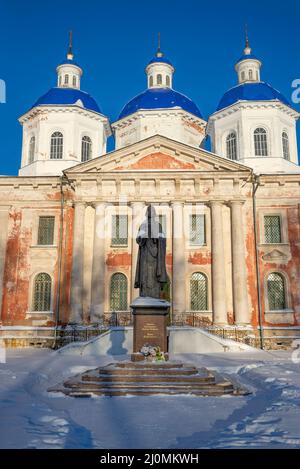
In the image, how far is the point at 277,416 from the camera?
714 centimetres

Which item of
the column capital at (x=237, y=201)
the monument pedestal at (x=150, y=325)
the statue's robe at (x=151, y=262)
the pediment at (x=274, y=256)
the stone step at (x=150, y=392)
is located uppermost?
the column capital at (x=237, y=201)

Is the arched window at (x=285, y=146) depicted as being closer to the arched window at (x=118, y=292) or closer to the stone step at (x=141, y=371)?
the arched window at (x=118, y=292)

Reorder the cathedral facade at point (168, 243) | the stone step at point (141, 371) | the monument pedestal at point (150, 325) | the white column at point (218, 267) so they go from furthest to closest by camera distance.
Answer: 1. the cathedral facade at point (168, 243)
2. the white column at point (218, 267)
3. the monument pedestal at point (150, 325)
4. the stone step at point (141, 371)

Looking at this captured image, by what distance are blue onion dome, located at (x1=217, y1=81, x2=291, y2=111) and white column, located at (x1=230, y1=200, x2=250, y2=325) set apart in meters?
8.58

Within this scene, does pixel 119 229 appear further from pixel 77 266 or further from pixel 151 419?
pixel 151 419

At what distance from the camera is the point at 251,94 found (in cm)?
3088

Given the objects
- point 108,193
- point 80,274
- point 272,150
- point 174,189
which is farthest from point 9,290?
point 272,150

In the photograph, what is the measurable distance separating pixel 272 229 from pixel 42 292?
1363cm

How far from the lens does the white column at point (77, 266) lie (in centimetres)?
2502

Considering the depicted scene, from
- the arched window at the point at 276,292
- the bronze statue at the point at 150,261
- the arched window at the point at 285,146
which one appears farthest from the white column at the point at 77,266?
the arched window at the point at 285,146

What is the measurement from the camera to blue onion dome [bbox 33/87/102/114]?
31.3 metres

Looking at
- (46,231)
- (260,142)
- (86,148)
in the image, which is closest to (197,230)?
(260,142)

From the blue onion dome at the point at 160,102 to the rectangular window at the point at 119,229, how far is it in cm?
898
